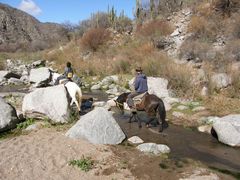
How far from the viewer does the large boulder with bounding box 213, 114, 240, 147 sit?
10.1 meters

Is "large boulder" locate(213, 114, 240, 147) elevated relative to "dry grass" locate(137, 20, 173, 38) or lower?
lower

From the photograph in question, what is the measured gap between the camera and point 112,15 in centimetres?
4094

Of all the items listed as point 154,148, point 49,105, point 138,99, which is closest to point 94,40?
point 138,99

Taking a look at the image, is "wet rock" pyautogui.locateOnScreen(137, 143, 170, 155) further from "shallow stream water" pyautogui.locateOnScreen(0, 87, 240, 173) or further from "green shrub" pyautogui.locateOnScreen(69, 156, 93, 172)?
"green shrub" pyautogui.locateOnScreen(69, 156, 93, 172)

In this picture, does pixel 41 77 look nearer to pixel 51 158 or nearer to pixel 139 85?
pixel 139 85

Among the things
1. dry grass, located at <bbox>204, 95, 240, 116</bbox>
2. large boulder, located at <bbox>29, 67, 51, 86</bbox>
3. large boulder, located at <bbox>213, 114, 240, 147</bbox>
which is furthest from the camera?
large boulder, located at <bbox>29, 67, 51, 86</bbox>

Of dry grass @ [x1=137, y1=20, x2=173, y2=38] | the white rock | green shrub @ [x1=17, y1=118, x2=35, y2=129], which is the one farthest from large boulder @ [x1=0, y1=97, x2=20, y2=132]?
dry grass @ [x1=137, y1=20, x2=173, y2=38]

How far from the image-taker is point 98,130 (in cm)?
967

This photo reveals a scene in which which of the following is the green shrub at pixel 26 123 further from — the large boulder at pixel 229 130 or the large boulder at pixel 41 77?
the large boulder at pixel 41 77

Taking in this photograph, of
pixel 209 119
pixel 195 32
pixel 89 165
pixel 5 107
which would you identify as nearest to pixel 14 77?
pixel 195 32

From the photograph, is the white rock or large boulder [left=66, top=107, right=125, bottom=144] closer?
large boulder [left=66, top=107, right=125, bottom=144]

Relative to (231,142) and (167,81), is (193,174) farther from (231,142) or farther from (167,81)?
(167,81)

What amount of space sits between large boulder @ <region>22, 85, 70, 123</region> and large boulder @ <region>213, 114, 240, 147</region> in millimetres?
5281

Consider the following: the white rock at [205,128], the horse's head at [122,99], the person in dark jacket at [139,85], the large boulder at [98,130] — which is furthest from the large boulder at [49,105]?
the white rock at [205,128]
